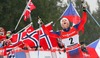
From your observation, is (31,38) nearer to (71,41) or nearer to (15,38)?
(15,38)

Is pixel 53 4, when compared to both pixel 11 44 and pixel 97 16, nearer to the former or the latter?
pixel 11 44

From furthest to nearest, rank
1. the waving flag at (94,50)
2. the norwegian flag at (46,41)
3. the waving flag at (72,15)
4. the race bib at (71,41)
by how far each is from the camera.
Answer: the waving flag at (72,15)
the waving flag at (94,50)
the race bib at (71,41)
the norwegian flag at (46,41)

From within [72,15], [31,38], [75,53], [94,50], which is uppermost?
[72,15]

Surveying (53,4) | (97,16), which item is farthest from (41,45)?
(97,16)

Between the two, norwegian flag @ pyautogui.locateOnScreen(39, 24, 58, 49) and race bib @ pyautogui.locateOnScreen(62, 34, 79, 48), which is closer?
norwegian flag @ pyautogui.locateOnScreen(39, 24, 58, 49)

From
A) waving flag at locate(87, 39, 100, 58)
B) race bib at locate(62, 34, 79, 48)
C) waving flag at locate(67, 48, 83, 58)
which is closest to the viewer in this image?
waving flag at locate(67, 48, 83, 58)


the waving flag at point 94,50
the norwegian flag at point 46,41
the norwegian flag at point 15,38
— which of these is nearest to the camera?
the norwegian flag at point 46,41

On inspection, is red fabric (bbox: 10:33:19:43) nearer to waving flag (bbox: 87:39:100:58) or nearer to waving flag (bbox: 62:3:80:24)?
waving flag (bbox: 87:39:100:58)

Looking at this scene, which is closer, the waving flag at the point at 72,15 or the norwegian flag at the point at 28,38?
the norwegian flag at the point at 28,38

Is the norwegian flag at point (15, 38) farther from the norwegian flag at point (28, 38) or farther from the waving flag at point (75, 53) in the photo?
the waving flag at point (75, 53)

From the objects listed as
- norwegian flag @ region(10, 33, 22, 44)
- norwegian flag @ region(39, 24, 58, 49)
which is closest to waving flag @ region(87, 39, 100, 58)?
norwegian flag @ region(39, 24, 58, 49)

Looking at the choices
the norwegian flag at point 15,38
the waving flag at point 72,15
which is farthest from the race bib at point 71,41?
the waving flag at point 72,15

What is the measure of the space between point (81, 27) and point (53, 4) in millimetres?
21408

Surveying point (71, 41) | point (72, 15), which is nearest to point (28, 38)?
point (71, 41)
